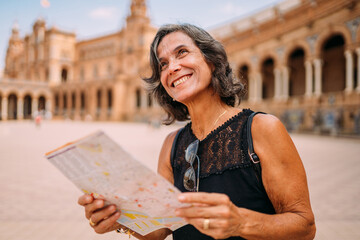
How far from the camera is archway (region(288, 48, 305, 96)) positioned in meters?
24.3

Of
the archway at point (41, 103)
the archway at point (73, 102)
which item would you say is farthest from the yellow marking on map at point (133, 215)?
the archway at point (41, 103)

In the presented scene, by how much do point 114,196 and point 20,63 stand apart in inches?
3173

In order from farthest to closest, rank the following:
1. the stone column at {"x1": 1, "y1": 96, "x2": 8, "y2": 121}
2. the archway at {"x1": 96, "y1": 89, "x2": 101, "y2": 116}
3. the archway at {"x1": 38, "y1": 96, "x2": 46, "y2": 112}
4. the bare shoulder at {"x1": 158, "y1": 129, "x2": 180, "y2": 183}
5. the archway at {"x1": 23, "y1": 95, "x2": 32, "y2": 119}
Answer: the archway at {"x1": 38, "y1": 96, "x2": 46, "y2": 112} < the archway at {"x1": 23, "y1": 95, "x2": 32, "y2": 119} < the archway at {"x1": 96, "y1": 89, "x2": 101, "y2": 116} < the stone column at {"x1": 1, "y1": 96, "x2": 8, "y2": 121} < the bare shoulder at {"x1": 158, "y1": 129, "x2": 180, "y2": 183}

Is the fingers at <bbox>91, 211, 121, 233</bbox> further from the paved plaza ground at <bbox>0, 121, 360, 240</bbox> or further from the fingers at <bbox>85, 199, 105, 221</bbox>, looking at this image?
the paved plaza ground at <bbox>0, 121, 360, 240</bbox>

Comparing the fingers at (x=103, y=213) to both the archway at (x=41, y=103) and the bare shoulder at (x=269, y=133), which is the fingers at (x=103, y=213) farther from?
the archway at (x=41, y=103)

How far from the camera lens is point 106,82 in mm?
46906

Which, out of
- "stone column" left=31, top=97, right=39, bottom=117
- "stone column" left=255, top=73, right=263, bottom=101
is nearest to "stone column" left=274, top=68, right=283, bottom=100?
"stone column" left=255, top=73, right=263, bottom=101

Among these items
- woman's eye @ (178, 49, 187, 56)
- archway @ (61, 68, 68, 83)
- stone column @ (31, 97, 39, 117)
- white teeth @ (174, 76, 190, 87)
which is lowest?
white teeth @ (174, 76, 190, 87)

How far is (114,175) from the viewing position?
1026 millimetres

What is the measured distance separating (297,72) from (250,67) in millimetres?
4228

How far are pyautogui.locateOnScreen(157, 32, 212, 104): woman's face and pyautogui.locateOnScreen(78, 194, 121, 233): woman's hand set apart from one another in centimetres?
75

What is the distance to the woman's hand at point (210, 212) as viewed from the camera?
96 cm

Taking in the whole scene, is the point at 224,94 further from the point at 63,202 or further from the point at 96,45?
the point at 96,45

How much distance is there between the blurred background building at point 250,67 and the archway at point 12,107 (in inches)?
7.6
